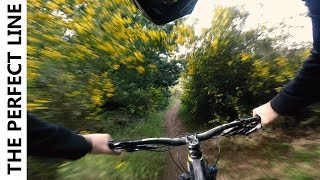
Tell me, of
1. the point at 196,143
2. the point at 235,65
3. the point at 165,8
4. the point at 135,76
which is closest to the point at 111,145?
the point at 196,143

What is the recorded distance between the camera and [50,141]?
3.61 feet

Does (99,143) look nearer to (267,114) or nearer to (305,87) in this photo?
(267,114)

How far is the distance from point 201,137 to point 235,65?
26.3 feet

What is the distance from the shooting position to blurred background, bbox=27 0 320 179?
3.24 metres

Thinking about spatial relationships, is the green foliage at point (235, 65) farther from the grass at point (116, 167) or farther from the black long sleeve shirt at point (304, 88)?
the black long sleeve shirt at point (304, 88)

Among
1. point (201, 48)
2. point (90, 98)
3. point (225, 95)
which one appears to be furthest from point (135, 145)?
point (201, 48)

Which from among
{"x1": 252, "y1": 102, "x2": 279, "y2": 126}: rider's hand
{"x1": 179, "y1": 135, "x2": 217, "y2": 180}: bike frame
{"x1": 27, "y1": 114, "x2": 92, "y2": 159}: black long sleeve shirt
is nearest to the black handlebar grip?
{"x1": 27, "y1": 114, "x2": 92, "y2": 159}: black long sleeve shirt

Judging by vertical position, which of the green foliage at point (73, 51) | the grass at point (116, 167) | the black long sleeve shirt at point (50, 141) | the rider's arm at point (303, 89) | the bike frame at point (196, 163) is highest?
the green foliage at point (73, 51)

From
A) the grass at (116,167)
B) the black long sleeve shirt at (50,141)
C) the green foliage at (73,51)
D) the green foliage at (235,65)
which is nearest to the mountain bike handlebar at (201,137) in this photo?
the black long sleeve shirt at (50,141)

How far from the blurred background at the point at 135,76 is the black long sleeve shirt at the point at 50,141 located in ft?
5.20

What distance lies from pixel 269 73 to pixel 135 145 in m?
6.14

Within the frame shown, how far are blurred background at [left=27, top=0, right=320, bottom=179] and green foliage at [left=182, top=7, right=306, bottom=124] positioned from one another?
0.10ft

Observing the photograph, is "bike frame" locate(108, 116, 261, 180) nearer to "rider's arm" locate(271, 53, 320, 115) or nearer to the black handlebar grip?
the black handlebar grip

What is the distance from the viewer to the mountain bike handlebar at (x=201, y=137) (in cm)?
156
